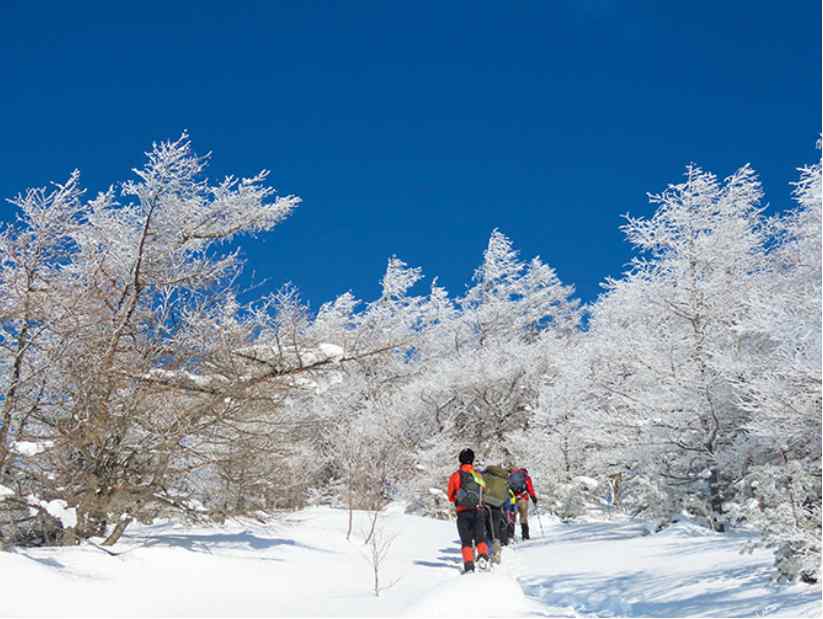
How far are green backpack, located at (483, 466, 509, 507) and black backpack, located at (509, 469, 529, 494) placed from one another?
11.8ft

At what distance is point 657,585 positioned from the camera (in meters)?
7.44

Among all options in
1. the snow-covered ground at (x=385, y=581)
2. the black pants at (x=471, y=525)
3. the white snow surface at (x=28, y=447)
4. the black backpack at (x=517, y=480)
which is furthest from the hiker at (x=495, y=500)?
the white snow surface at (x=28, y=447)

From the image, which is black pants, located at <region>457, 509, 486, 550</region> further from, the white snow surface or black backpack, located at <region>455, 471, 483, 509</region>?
the white snow surface

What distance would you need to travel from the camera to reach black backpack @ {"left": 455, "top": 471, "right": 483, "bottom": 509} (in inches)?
309

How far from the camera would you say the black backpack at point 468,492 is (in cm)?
786

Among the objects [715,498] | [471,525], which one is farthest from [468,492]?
[715,498]

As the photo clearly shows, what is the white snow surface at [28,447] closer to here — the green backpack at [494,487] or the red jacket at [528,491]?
the green backpack at [494,487]

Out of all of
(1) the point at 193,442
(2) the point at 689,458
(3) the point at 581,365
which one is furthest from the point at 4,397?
(3) the point at 581,365

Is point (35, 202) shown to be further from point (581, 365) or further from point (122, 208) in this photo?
point (581, 365)

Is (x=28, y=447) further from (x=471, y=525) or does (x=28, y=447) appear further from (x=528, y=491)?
(x=528, y=491)

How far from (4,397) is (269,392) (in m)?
3.02

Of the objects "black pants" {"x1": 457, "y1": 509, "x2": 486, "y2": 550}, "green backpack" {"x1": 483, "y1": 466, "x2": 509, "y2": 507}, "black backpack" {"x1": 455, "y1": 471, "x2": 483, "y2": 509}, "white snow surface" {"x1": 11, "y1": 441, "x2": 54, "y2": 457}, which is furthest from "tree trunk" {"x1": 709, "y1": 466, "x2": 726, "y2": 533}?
"white snow surface" {"x1": 11, "y1": 441, "x2": 54, "y2": 457}

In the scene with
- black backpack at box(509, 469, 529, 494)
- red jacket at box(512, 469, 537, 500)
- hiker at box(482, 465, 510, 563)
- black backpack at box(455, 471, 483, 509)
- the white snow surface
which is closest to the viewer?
the white snow surface

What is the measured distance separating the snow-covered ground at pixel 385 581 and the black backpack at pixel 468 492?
76 centimetres
